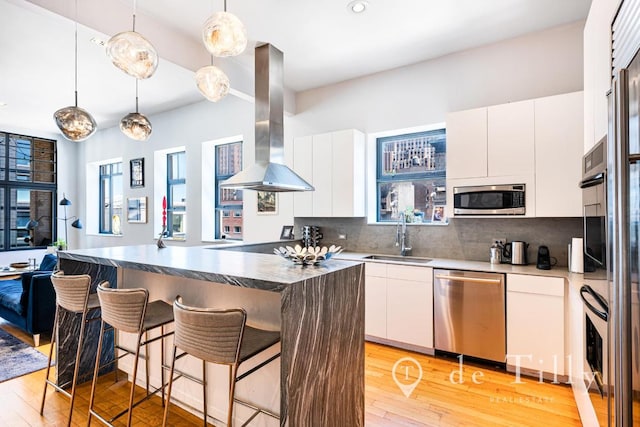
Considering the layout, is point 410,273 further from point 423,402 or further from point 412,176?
point 412,176

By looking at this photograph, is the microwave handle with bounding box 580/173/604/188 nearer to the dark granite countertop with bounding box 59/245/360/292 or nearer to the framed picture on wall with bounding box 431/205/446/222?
the dark granite countertop with bounding box 59/245/360/292

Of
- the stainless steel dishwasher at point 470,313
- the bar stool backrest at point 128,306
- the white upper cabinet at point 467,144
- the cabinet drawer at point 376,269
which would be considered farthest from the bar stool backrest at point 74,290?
the white upper cabinet at point 467,144

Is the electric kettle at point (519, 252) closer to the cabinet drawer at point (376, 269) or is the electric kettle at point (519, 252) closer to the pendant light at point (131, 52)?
the cabinet drawer at point (376, 269)

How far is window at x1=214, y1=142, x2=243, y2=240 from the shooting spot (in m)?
5.37

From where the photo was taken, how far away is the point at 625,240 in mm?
937

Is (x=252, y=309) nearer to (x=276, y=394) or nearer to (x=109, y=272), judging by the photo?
(x=276, y=394)

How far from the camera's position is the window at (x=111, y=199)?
7040 millimetres

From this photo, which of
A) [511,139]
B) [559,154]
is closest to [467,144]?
[511,139]

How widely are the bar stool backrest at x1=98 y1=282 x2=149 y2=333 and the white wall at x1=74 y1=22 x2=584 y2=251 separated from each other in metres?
2.73

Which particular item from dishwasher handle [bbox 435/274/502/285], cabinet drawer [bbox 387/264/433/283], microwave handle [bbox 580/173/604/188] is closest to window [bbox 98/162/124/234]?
cabinet drawer [bbox 387/264/433/283]

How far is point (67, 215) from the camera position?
289 inches

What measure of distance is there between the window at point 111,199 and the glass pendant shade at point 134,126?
4481 millimetres

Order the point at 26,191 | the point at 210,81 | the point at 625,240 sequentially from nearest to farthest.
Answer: the point at 625,240, the point at 210,81, the point at 26,191

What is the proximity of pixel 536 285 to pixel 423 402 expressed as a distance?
1311mm
